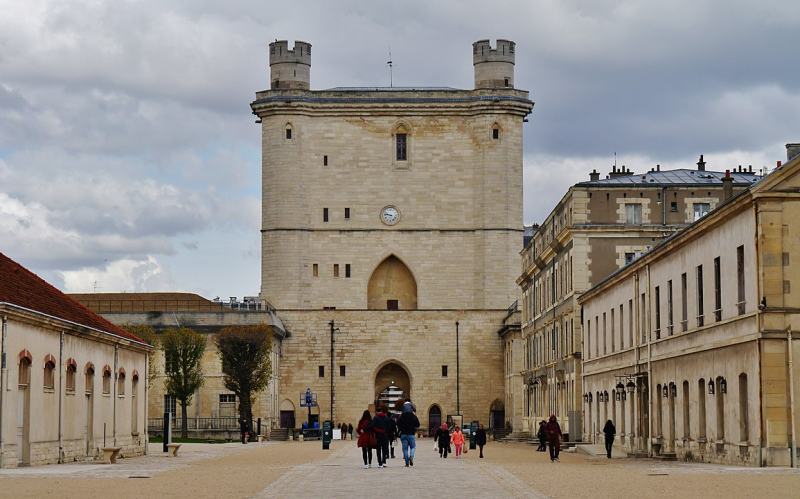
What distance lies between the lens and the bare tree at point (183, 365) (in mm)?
76812

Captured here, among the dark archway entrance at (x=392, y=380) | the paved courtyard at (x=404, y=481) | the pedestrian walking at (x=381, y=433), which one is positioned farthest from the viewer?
the dark archway entrance at (x=392, y=380)

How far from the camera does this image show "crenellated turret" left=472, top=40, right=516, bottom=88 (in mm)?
97062

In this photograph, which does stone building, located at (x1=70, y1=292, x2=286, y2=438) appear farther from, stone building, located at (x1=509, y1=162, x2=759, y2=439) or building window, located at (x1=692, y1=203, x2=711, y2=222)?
building window, located at (x1=692, y1=203, x2=711, y2=222)

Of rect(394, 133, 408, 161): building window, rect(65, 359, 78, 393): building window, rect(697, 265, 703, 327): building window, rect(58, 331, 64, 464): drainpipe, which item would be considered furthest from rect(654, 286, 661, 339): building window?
rect(394, 133, 408, 161): building window

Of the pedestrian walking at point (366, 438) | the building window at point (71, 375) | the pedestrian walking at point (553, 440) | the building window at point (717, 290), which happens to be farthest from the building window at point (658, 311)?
the building window at point (71, 375)

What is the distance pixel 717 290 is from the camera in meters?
36.3

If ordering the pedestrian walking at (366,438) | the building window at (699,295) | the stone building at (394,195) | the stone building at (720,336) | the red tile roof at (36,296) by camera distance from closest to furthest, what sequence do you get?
1. the stone building at (720,336)
2. the pedestrian walking at (366,438)
3. the red tile roof at (36,296)
4. the building window at (699,295)
5. the stone building at (394,195)

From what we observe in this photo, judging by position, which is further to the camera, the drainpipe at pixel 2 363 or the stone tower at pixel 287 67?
the stone tower at pixel 287 67

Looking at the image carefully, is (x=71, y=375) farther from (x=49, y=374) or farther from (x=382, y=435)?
(x=382, y=435)

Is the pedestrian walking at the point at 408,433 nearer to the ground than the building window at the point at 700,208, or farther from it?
nearer to the ground

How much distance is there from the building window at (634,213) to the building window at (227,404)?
3463 centimetres

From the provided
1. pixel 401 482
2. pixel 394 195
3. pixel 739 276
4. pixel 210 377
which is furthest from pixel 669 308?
pixel 394 195

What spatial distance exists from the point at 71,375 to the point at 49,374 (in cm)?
210

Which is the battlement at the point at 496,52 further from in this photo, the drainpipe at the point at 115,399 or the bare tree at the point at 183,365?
the drainpipe at the point at 115,399
